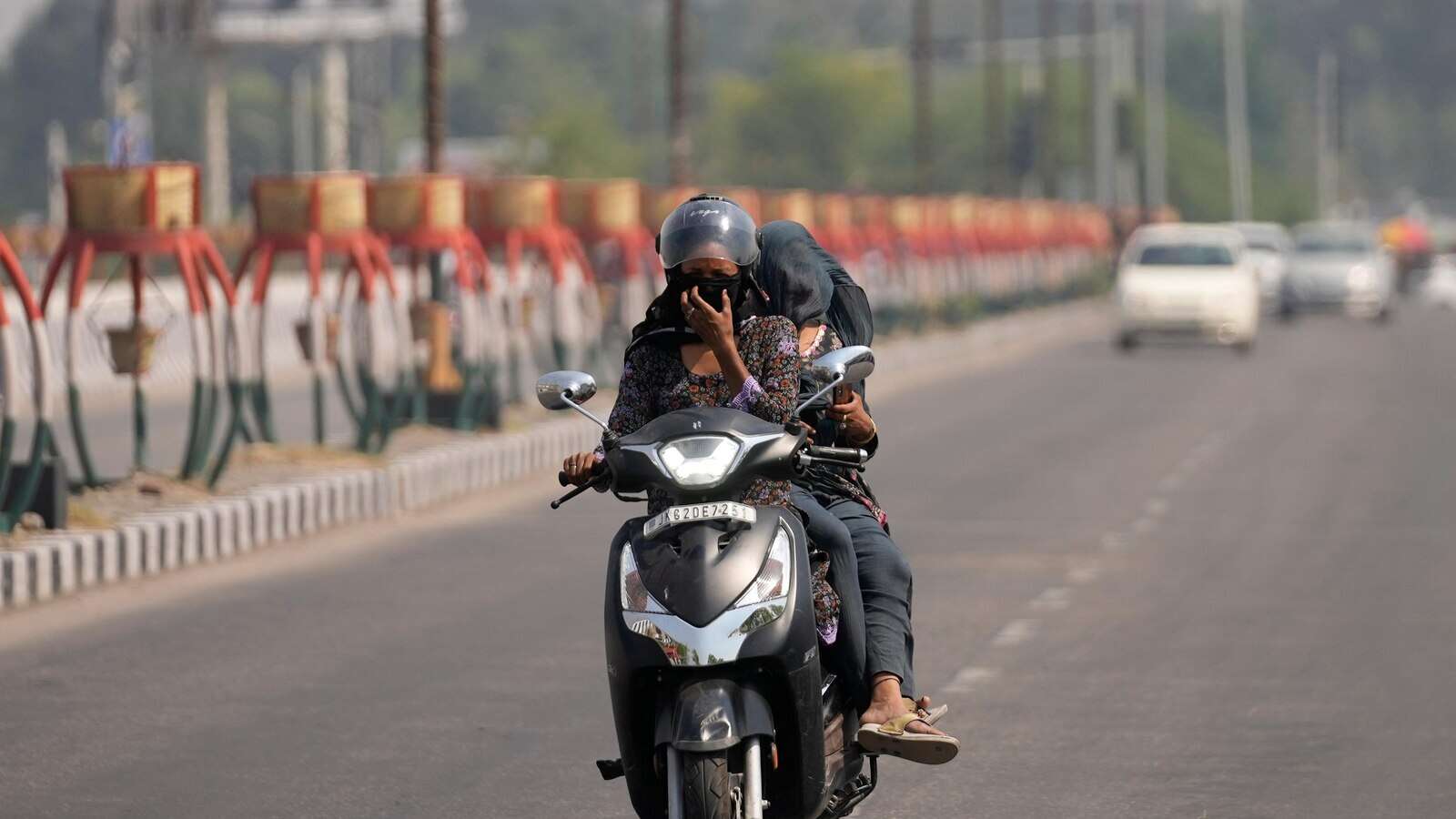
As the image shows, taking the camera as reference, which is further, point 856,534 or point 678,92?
point 678,92

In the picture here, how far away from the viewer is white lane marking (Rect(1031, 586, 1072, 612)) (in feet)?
40.3

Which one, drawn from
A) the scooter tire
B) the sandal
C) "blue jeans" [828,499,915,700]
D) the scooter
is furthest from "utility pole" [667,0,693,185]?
the scooter tire

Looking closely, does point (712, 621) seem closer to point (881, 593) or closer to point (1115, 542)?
point (881, 593)

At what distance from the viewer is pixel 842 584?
6914mm

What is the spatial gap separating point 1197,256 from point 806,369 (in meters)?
34.0

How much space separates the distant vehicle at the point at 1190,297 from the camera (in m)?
38.2

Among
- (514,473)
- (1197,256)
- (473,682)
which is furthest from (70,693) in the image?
(1197,256)

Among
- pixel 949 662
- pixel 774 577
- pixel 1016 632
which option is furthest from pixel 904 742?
pixel 1016 632

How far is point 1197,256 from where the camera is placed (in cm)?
4022

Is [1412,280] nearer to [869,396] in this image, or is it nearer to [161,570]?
[869,396]

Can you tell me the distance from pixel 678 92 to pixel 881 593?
28.5 metres

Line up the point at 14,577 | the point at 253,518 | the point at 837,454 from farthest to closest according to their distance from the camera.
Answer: the point at 253,518 < the point at 14,577 < the point at 837,454

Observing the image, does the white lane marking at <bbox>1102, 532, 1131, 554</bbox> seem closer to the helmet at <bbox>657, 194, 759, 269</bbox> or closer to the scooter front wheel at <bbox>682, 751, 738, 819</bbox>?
the helmet at <bbox>657, 194, 759, 269</bbox>

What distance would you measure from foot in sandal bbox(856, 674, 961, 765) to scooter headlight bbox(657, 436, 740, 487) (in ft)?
2.96
